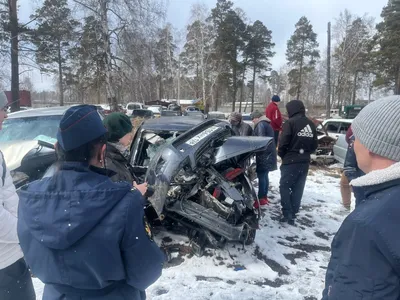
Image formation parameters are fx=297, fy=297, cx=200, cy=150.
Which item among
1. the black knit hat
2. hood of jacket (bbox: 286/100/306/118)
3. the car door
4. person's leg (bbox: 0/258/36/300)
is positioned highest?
hood of jacket (bbox: 286/100/306/118)

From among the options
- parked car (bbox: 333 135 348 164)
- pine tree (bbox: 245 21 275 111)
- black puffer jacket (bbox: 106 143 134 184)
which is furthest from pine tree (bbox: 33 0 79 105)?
pine tree (bbox: 245 21 275 111)

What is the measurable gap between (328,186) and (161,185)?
5.11 meters

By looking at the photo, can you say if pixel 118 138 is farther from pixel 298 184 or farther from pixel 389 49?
pixel 389 49

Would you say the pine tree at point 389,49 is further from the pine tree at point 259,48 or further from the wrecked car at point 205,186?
the wrecked car at point 205,186

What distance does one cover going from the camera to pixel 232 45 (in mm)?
37719

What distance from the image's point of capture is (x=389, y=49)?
30062 millimetres

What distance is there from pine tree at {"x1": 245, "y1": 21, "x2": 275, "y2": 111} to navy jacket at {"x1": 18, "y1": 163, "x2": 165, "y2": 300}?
4234cm

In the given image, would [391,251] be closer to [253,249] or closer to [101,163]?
[101,163]

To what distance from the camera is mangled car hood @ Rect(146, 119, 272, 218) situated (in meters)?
3.16

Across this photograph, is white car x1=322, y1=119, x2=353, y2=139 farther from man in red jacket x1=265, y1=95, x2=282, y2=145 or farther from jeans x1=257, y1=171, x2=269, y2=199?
jeans x1=257, y1=171, x2=269, y2=199

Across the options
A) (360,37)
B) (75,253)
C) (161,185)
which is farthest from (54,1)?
(360,37)

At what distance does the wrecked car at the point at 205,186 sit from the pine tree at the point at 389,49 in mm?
32176

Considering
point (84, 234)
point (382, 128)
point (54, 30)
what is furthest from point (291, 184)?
point (54, 30)

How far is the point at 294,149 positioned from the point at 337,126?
6.80 metres
